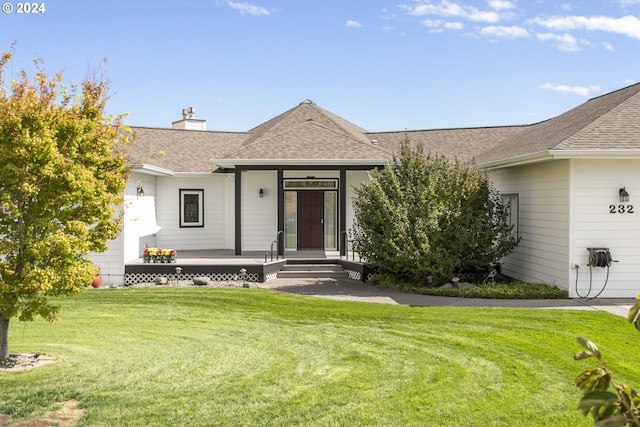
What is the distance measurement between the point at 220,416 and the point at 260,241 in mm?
13718

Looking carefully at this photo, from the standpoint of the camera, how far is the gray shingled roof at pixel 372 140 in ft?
44.1

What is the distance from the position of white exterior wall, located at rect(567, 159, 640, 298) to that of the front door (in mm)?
8545

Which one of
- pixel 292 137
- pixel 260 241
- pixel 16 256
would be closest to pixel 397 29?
pixel 292 137

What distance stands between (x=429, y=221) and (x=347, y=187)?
17.8 ft

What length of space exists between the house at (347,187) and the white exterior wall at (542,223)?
28mm

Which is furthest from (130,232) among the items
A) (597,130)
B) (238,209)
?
(597,130)

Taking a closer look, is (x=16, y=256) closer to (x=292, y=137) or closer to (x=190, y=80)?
(x=292, y=137)

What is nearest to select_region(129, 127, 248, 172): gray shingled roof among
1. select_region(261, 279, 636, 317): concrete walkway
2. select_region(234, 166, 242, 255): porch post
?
select_region(234, 166, 242, 255): porch post

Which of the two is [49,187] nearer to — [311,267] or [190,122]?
[311,267]

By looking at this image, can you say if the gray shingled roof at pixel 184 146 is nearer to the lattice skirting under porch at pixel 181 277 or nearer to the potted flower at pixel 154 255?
the potted flower at pixel 154 255

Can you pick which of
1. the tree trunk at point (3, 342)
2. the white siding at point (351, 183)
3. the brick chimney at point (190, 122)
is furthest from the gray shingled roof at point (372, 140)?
the brick chimney at point (190, 122)

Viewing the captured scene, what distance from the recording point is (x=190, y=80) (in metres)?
27.3

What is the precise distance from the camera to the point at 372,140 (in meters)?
24.9

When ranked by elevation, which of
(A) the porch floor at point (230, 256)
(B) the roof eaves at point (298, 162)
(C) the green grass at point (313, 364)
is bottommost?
(C) the green grass at point (313, 364)
